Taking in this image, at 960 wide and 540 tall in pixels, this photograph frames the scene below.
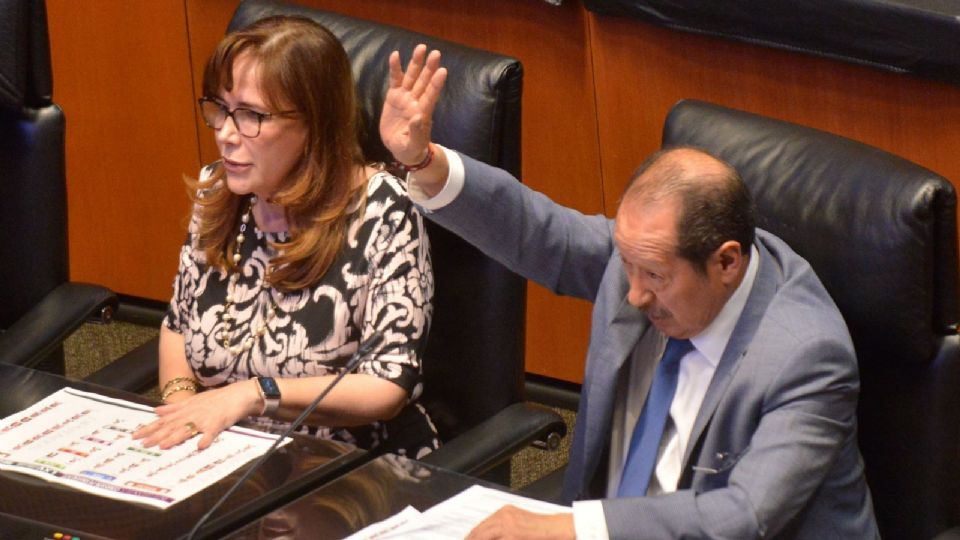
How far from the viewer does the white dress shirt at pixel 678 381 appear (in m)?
1.88

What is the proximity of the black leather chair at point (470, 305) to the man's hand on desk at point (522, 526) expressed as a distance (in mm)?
365

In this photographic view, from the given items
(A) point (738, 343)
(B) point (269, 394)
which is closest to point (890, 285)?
(A) point (738, 343)

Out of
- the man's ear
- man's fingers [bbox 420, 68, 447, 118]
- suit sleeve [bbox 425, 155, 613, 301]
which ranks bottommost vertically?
suit sleeve [bbox 425, 155, 613, 301]

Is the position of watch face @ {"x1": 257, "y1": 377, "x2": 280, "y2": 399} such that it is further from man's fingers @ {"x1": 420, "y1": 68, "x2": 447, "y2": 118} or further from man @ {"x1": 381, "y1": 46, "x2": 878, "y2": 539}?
man's fingers @ {"x1": 420, "y1": 68, "x2": 447, "y2": 118}

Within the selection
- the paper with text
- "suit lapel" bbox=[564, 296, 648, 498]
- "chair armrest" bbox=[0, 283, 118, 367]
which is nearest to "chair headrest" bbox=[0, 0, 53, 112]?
"chair armrest" bbox=[0, 283, 118, 367]

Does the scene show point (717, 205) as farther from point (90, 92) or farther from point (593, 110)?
point (90, 92)

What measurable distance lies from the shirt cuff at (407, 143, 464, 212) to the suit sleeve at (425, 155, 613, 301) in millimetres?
10

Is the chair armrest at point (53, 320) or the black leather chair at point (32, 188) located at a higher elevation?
the black leather chair at point (32, 188)

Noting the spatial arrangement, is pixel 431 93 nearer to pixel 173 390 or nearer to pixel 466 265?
pixel 466 265

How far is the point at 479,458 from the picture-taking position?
2070mm

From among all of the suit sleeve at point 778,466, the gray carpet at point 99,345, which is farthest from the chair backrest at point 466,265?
the gray carpet at point 99,345

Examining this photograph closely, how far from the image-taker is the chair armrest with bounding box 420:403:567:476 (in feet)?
6.76

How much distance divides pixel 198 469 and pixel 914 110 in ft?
4.42

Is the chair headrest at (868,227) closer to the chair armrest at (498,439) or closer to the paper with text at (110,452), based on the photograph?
the chair armrest at (498,439)
